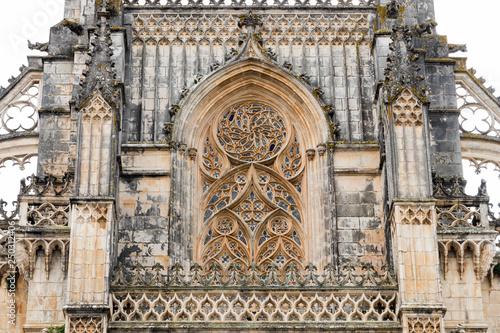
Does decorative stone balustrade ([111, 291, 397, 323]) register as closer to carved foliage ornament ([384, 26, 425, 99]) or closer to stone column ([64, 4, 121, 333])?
stone column ([64, 4, 121, 333])

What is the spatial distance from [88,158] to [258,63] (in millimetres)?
5317

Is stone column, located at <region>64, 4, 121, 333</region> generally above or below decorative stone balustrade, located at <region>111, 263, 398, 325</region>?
above

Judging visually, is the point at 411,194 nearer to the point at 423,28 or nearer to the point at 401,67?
the point at 401,67

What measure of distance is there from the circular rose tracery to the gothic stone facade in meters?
0.03

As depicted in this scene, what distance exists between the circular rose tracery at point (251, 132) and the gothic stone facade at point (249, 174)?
0.03 m

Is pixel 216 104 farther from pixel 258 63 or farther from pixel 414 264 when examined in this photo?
pixel 414 264

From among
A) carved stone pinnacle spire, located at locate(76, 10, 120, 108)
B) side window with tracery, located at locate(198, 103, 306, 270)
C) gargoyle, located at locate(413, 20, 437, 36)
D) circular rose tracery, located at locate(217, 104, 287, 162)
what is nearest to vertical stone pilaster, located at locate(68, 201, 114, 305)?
carved stone pinnacle spire, located at locate(76, 10, 120, 108)

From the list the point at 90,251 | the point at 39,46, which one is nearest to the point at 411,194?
the point at 90,251

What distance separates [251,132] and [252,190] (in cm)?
138

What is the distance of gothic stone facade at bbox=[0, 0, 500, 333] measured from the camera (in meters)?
22.7

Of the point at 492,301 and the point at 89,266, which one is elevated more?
the point at 89,266

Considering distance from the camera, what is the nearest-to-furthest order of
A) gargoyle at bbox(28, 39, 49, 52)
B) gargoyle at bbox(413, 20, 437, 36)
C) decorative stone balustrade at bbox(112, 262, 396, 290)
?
decorative stone balustrade at bbox(112, 262, 396, 290) < gargoyle at bbox(413, 20, 437, 36) < gargoyle at bbox(28, 39, 49, 52)

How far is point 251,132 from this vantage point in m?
26.7

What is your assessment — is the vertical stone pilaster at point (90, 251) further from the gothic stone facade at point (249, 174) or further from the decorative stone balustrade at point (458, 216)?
the decorative stone balustrade at point (458, 216)
